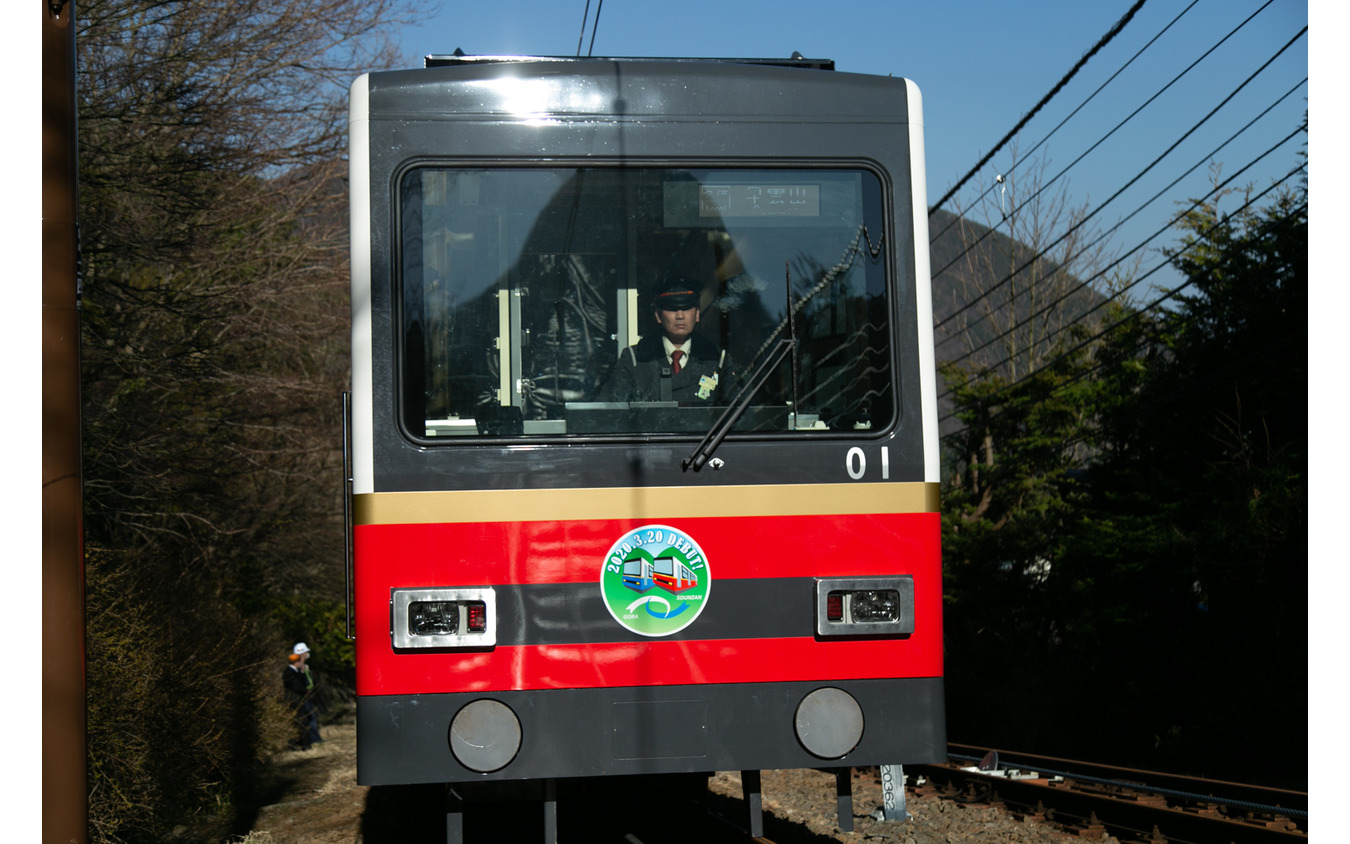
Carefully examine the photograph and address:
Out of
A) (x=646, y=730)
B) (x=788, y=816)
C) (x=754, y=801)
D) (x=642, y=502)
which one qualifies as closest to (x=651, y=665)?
(x=646, y=730)

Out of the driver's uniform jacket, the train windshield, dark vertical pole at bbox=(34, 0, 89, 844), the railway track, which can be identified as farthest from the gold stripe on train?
the railway track

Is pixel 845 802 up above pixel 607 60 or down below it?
below

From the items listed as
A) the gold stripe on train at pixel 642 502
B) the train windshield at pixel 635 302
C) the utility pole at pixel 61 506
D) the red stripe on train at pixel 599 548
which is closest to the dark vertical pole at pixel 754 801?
the red stripe on train at pixel 599 548

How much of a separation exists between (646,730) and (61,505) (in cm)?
207

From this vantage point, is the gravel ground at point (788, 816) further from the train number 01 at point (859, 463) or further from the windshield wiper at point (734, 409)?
the windshield wiper at point (734, 409)

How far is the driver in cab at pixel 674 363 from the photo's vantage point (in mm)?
4484

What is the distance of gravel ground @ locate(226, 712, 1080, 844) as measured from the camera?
332 inches

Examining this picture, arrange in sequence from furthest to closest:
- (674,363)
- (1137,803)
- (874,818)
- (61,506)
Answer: (874,818) → (1137,803) → (674,363) → (61,506)

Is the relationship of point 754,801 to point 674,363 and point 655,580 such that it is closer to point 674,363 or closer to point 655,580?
point 655,580

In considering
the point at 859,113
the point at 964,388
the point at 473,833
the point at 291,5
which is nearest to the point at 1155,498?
the point at 964,388

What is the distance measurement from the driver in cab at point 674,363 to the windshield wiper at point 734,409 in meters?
0.07

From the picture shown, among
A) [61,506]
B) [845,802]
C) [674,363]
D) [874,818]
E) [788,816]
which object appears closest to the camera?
[61,506]

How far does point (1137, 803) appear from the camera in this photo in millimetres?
9008

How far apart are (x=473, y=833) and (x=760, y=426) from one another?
174 inches
